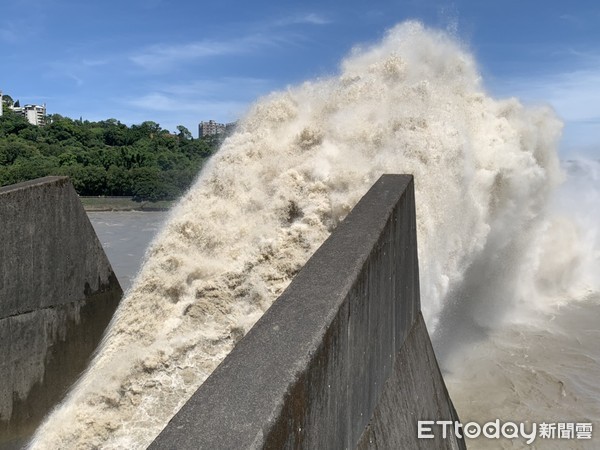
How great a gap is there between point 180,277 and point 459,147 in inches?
132

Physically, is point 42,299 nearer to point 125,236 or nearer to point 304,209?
point 304,209

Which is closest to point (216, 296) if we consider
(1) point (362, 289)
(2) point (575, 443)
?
(1) point (362, 289)

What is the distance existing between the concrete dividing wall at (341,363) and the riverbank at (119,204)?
33.4 metres

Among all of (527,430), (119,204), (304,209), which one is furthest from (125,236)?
(527,430)

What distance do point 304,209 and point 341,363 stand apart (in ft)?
10.1

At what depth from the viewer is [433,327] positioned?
5672 mm

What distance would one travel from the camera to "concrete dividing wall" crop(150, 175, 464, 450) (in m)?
2.09

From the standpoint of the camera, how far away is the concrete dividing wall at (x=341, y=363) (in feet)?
6.84

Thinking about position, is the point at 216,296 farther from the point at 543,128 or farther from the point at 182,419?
the point at 543,128

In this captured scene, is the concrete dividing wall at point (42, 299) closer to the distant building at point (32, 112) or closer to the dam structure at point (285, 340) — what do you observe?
the dam structure at point (285, 340)

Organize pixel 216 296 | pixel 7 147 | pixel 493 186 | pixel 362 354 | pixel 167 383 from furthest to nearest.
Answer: pixel 7 147, pixel 493 186, pixel 216 296, pixel 167 383, pixel 362 354

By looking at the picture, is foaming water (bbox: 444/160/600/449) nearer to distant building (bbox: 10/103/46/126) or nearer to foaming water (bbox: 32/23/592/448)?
foaming water (bbox: 32/23/592/448)

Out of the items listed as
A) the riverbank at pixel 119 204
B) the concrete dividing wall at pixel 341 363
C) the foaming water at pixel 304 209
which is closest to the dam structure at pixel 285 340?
the concrete dividing wall at pixel 341 363

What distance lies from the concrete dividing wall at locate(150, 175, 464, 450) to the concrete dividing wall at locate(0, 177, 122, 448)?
3557 millimetres
